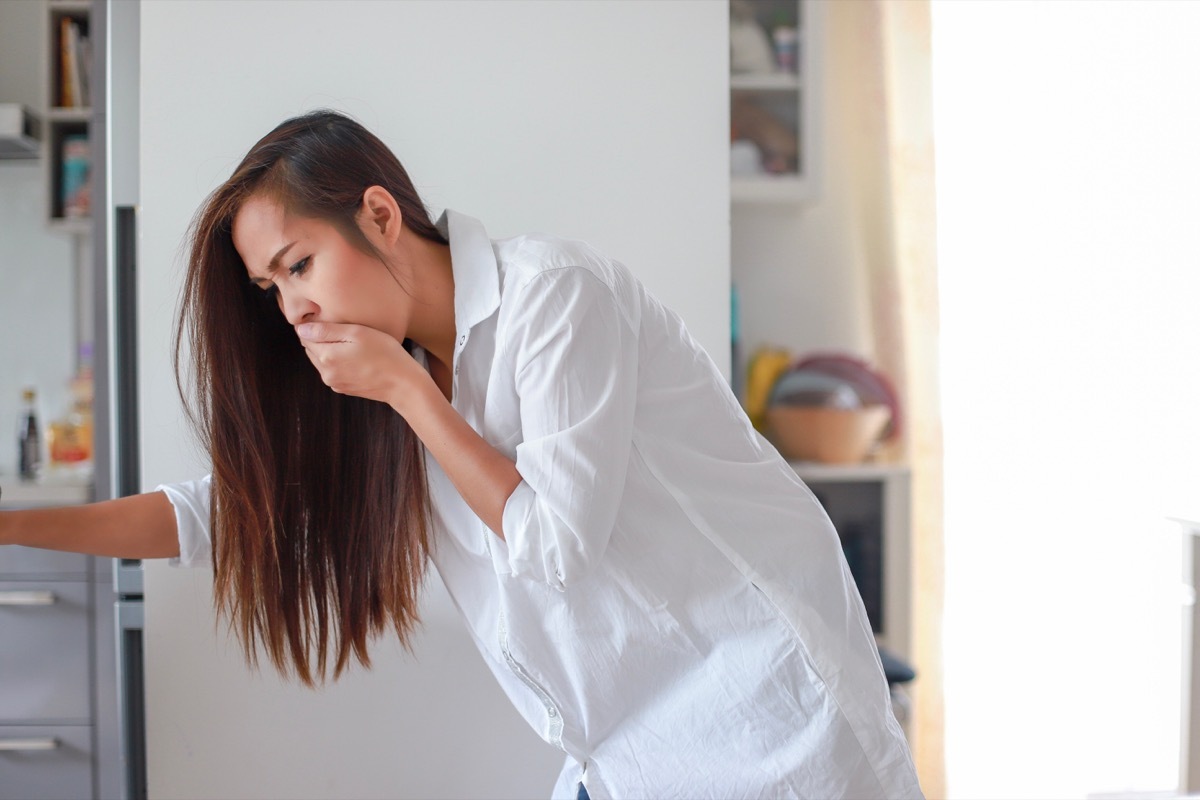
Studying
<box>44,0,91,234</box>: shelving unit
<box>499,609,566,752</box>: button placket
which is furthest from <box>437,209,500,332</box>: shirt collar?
<box>44,0,91,234</box>: shelving unit

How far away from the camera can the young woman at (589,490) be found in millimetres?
725

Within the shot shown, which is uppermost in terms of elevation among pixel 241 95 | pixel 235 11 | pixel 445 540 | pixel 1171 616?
pixel 235 11

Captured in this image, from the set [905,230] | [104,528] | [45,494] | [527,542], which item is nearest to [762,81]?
[905,230]

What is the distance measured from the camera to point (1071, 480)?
4.91ft

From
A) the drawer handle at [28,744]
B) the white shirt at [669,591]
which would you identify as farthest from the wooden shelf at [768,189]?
the drawer handle at [28,744]

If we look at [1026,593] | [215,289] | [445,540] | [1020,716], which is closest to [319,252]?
[215,289]

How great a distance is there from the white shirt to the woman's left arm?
0.03 meters

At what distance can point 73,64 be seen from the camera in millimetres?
1609

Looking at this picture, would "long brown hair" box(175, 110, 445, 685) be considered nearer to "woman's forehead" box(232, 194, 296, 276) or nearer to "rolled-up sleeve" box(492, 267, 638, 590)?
"woman's forehead" box(232, 194, 296, 276)

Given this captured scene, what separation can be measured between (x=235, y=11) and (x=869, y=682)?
1169mm

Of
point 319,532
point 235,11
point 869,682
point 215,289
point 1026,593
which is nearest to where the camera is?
point 869,682

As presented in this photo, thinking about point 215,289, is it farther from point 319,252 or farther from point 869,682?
point 869,682

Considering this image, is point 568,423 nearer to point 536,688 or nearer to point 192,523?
point 536,688

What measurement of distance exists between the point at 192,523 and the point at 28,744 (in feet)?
1.98
